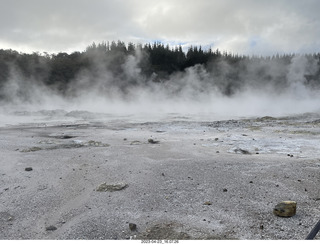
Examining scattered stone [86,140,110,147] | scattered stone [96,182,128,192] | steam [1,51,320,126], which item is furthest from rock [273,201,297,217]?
steam [1,51,320,126]

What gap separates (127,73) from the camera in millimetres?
34406

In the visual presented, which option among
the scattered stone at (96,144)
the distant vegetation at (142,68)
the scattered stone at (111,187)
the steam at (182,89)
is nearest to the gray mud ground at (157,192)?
the scattered stone at (111,187)

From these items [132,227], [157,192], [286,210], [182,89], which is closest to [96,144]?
[157,192]

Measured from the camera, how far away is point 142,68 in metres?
37.1

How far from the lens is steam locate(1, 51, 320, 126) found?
2541cm

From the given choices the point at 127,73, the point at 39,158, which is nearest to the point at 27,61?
the point at 127,73

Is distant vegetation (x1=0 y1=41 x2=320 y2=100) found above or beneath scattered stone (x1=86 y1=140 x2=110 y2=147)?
above

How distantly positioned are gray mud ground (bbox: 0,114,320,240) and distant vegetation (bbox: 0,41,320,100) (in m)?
23.2

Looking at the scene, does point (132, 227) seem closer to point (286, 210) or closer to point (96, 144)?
point (286, 210)

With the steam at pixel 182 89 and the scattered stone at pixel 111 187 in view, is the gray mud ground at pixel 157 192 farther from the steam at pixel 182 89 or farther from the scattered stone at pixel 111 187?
the steam at pixel 182 89

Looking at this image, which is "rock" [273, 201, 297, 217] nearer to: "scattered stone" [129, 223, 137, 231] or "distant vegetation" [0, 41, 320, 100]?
"scattered stone" [129, 223, 137, 231]

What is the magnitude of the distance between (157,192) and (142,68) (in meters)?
34.4
